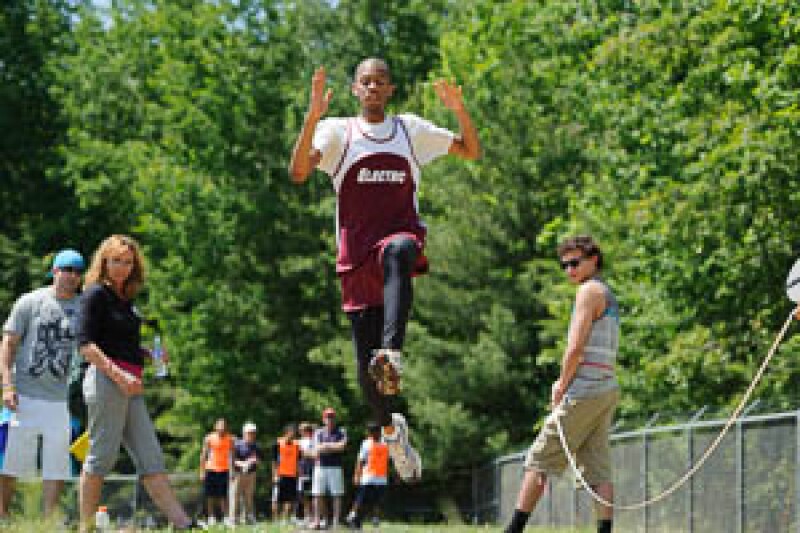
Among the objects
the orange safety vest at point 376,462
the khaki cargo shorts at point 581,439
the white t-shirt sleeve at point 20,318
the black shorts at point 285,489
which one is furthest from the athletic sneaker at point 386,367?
the black shorts at point 285,489

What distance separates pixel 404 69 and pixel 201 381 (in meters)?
12.9

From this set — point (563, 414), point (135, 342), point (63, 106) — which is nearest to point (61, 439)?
point (135, 342)

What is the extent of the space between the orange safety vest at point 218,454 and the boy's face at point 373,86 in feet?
59.9

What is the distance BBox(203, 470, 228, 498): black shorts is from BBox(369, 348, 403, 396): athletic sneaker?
18502 mm

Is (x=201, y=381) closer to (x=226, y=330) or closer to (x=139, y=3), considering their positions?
(x=226, y=330)

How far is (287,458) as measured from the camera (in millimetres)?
28516

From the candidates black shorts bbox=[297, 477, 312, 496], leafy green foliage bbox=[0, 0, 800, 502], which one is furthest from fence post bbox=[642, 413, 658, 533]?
black shorts bbox=[297, 477, 312, 496]

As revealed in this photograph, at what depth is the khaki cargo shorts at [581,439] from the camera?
10547 millimetres

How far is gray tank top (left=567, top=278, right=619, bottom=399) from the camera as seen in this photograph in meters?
10.5

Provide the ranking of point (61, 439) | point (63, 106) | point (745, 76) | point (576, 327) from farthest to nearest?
1. point (63, 106)
2. point (745, 76)
3. point (61, 439)
4. point (576, 327)

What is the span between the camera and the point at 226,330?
152 ft

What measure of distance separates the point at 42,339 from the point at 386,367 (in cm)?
404

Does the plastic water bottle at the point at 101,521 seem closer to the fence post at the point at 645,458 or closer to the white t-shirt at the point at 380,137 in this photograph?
the white t-shirt at the point at 380,137

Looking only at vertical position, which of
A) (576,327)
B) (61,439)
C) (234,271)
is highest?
(234,271)
